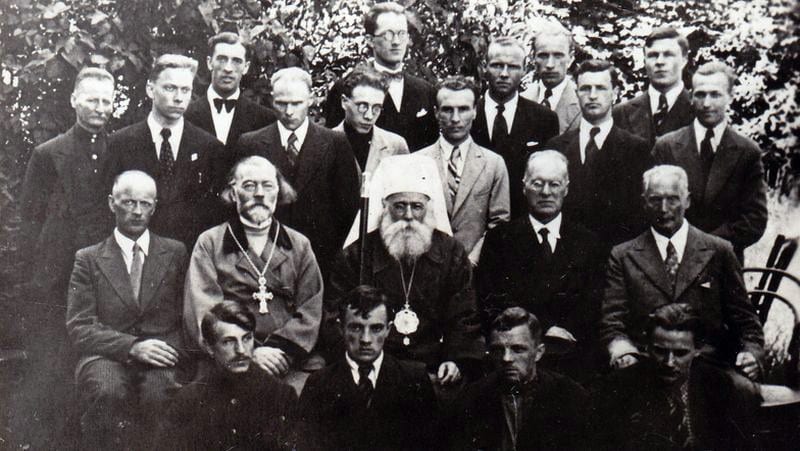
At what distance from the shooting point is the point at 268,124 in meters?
6.19

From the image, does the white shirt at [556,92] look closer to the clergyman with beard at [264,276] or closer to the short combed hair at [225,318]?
the clergyman with beard at [264,276]

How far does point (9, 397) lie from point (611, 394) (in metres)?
3.90

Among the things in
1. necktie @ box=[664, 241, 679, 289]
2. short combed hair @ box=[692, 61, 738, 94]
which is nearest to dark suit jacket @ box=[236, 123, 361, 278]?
necktie @ box=[664, 241, 679, 289]

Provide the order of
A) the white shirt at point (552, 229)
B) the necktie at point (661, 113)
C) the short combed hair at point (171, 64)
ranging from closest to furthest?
the white shirt at point (552, 229) → the necktie at point (661, 113) → the short combed hair at point (171, 64)

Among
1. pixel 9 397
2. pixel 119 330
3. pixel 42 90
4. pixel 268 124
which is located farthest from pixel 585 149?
pixel 9 397

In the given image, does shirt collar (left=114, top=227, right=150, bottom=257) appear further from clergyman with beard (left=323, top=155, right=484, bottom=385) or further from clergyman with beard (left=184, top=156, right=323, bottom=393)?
clergyman with beard (left=323, top=155, right=484, bottom=385)

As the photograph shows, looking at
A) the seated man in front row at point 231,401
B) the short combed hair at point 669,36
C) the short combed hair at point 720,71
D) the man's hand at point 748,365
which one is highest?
the short combed hair at point 669,36

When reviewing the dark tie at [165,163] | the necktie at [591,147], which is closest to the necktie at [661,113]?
the necktie at [591,147]

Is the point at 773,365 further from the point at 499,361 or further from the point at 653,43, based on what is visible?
the point at 653,43

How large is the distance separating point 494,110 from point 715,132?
53.9 inches

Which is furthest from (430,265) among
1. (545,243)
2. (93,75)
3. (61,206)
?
(93,75)

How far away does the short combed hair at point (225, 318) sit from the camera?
5961 millimetres

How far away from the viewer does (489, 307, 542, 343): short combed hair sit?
19.5 feet

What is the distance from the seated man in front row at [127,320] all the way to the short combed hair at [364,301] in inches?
41.2
